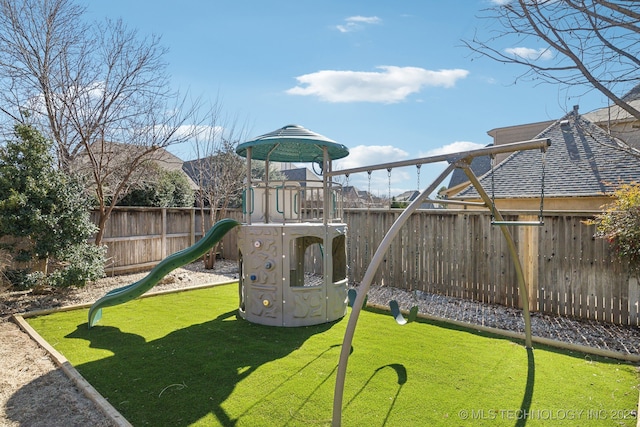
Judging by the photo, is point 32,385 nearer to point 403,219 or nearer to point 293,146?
point 403,219

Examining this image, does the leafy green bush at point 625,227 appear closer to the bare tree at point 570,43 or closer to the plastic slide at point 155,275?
the bare tree at point 570,43

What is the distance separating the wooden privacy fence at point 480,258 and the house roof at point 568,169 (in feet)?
7.40

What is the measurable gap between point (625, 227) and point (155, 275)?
7.01 m

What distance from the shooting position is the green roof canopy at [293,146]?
19.3 feet

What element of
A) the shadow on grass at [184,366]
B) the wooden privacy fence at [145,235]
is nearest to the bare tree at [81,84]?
the wooden privacy fence at [145,235]

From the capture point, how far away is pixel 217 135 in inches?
520

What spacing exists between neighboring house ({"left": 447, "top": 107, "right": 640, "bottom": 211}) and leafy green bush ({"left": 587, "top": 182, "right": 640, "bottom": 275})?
7.34 ft

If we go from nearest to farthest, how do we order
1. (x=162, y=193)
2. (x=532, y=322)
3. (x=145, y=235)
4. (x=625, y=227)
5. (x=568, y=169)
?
1. (x=625, y=227)
2. (x=532, y=322)
3. (x=568, y=169)
4. (x=145, y=235)
5. (x=162, y=193)

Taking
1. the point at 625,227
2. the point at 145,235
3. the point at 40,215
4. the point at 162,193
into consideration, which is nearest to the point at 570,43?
the point at 625,227

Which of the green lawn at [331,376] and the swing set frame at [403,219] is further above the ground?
the swing set frame at [403,219]

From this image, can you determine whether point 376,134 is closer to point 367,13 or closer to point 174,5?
point 367,13

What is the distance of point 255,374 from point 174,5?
25.6 ft

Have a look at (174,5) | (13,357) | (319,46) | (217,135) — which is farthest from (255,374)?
(217,135)

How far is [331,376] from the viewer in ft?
13.0
